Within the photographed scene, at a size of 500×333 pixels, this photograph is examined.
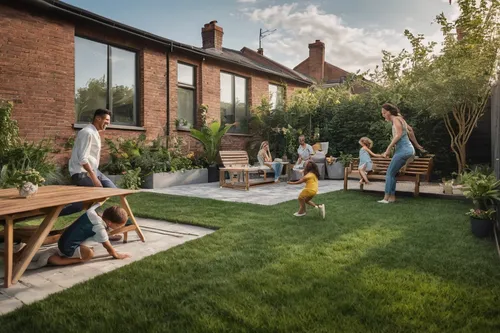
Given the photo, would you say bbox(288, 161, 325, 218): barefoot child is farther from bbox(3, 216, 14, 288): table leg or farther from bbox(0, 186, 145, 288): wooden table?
bbox(3, 216, 14, 288): table leg

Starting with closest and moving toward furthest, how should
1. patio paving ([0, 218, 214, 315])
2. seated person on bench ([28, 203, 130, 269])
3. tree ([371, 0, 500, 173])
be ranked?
patio paving ([0, 218, 214, 315])
seated person on bench ([28, 203, 130, 269])
tree ([371, 0, 500, 173])

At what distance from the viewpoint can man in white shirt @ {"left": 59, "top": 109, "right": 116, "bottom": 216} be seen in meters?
4.56

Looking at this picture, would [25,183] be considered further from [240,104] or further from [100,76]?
[240,104]

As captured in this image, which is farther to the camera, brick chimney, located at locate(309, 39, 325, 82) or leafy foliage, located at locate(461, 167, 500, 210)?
brick chimney, located at locate(309, 39, 325, 82)

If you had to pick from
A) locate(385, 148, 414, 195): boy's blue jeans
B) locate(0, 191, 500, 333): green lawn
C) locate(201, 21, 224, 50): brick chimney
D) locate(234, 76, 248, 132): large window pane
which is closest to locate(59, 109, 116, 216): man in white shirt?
locate(0, 191, 500, 333): green lawn

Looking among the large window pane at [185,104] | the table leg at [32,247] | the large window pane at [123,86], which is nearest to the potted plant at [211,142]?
the large window pane at [185,104]

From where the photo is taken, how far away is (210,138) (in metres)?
12.2

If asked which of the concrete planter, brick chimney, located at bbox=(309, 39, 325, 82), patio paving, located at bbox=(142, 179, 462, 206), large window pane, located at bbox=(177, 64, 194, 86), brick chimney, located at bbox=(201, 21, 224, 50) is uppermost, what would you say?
brick chimney, located at bbox=(309, 39, 325, 82)

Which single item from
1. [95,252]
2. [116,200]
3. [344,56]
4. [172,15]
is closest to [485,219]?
[95,252]

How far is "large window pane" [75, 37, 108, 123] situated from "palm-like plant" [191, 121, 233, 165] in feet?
10.0

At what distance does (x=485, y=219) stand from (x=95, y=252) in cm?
460

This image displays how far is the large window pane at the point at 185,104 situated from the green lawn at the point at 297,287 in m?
8.54

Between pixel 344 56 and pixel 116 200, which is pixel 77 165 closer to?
pixel 116 200

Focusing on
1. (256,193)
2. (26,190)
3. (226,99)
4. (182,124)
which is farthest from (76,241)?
(226,99)
